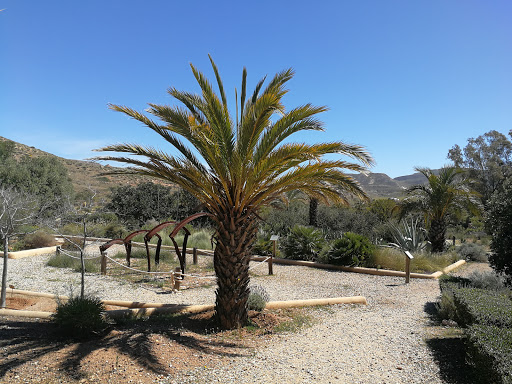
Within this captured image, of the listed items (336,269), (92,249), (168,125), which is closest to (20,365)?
(168,125)

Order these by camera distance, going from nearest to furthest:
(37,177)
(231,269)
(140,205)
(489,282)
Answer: (231,269)
(489,282)
(140,205)
(37,177)

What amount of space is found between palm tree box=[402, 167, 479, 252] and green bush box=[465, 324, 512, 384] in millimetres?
11041

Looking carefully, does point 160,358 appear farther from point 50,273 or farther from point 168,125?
point 50,273

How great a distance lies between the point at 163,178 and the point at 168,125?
991mm

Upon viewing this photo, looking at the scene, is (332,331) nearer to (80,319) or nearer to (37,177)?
(80,319)

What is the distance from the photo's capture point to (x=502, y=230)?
761 cm

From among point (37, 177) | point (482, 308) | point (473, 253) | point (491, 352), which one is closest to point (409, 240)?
point (473, 253)

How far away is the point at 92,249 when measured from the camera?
1575cm

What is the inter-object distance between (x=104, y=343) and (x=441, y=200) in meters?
13.7

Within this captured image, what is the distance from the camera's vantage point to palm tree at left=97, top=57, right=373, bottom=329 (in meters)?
5.44

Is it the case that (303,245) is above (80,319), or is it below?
above

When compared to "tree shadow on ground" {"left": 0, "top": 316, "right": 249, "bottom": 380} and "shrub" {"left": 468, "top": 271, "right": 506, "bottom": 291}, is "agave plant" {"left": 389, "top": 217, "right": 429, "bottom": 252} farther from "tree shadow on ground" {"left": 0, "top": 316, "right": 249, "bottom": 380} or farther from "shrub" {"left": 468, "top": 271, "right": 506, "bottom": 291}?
"tree shadow on ground" {"left": 0, "top": 316, "right": 249, "bottom": 380}

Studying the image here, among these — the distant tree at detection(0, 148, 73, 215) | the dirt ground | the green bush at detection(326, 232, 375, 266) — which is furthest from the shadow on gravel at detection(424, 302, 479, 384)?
the distant tree at detection(0, 148, 73, 215)

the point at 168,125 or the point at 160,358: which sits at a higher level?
the point at 168,125
